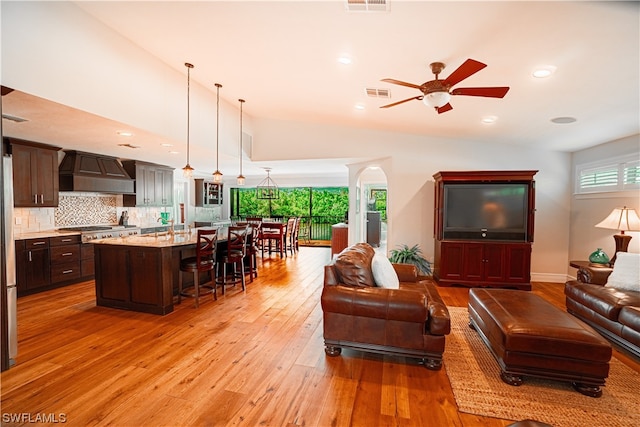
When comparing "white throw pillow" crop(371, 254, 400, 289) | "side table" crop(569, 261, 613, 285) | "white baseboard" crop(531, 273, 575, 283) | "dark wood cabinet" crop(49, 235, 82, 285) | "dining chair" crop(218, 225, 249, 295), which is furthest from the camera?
"white baseboard" crop(531, 273, 575, 283)

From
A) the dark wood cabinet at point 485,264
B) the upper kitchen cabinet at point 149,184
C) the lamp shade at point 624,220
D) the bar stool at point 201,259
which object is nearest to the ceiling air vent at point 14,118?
the bar stool at point 201,259

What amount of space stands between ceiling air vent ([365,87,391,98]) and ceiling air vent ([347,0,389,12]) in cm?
156

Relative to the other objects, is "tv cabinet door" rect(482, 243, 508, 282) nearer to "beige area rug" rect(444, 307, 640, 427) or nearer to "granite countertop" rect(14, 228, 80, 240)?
"beige area rug" rect(444, 307, 640, 427)

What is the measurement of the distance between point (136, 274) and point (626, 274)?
225 inches

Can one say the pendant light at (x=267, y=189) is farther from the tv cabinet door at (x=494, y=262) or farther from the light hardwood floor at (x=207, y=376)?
the tv cabinet door at (x=494, y=262)

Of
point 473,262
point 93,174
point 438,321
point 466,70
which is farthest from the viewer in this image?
point 93,174

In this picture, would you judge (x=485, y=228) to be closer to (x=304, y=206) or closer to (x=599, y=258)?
(x=599, y=258)

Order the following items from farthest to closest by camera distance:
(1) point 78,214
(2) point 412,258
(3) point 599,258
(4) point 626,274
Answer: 1. (1) point 78,214
2. (2) point 412,258
3. (3) point 599,258
4. (4) point 626,274

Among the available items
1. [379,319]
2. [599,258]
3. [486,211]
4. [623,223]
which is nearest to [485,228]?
[486,211]

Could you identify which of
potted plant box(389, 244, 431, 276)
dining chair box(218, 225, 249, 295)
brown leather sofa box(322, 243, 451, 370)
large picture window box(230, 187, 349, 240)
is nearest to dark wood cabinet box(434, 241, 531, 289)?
potted plant box(389, 244, 431, 276)

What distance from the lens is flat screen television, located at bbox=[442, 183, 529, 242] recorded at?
5.00m

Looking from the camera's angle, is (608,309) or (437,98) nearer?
(437,98)

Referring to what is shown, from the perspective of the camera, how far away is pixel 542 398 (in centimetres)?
218

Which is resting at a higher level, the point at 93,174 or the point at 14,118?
the point at 14,118
